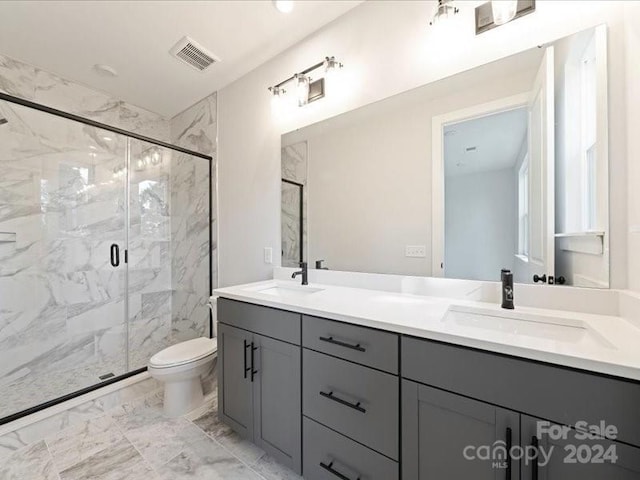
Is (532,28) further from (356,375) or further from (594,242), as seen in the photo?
(356,375)

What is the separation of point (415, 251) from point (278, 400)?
1031 mm

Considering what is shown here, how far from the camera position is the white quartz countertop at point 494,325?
2.39 feet

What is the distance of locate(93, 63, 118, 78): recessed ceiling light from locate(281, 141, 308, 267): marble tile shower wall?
1.56 metres

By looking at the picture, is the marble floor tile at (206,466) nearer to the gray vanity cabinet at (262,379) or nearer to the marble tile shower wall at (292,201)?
the gray vanity cabinet at (262,379)

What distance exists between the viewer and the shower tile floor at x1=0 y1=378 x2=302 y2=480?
4.63 ft

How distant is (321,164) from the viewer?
1.90 m

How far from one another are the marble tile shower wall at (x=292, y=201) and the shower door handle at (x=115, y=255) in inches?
59.5

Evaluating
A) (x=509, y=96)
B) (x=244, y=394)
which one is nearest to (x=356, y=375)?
(x=244, y=394)

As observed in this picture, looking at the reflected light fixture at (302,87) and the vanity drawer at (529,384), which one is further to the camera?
the reflected light fixture at (302,87)

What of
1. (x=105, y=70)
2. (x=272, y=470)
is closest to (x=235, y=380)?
(x=272, y=470)

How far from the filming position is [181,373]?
1.83 metres

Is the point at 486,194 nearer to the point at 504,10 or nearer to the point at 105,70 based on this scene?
the point at 504,10

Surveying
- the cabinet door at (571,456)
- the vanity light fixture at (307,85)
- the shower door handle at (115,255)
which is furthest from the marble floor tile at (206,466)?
the vanity light fixture at (307,85)

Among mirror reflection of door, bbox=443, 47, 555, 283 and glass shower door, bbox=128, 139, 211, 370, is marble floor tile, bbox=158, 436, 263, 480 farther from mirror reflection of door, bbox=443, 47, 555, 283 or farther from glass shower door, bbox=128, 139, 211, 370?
mirror reflection of door, bbox=443, 47, 555, 283
